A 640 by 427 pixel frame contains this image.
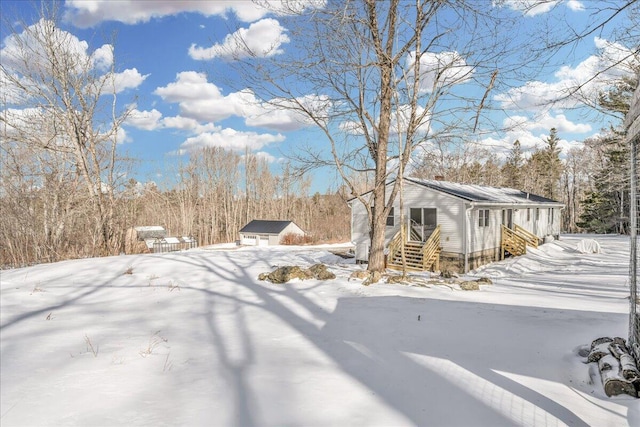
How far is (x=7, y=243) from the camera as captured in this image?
12.2m

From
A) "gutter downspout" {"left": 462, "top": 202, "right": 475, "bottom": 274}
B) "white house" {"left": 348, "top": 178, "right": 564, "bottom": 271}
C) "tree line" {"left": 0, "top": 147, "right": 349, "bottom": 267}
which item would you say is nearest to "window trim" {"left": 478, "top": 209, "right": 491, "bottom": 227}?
"white house" {"left": 348, "top": 178, "right": 564, "bottom": 271}

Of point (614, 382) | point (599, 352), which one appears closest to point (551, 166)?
point (599, 352)

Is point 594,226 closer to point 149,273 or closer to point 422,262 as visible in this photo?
point 422,262

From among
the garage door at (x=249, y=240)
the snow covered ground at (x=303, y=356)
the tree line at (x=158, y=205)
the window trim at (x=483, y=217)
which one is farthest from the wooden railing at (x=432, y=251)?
the garage door at (x=249, y=240)

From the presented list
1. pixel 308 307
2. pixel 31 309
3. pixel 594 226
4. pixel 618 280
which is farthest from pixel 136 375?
pixel 594 226

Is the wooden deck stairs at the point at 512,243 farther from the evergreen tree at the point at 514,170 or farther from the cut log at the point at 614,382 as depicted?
the evergreen tree at the point at 514,170

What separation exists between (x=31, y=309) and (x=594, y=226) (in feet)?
123

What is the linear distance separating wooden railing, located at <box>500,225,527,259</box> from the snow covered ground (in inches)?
374

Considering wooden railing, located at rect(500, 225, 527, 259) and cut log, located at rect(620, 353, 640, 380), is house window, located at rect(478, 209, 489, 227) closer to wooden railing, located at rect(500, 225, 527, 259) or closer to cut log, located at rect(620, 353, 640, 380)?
wooden railing, located at rect(500, 225, 527, 259)

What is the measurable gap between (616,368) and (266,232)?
105 feet

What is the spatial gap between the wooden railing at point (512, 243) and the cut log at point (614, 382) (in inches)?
576

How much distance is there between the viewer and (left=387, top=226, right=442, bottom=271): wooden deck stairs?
541 inches

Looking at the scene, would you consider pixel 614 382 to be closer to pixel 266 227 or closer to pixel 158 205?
pixel 266 227

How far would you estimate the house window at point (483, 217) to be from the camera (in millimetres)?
15119
